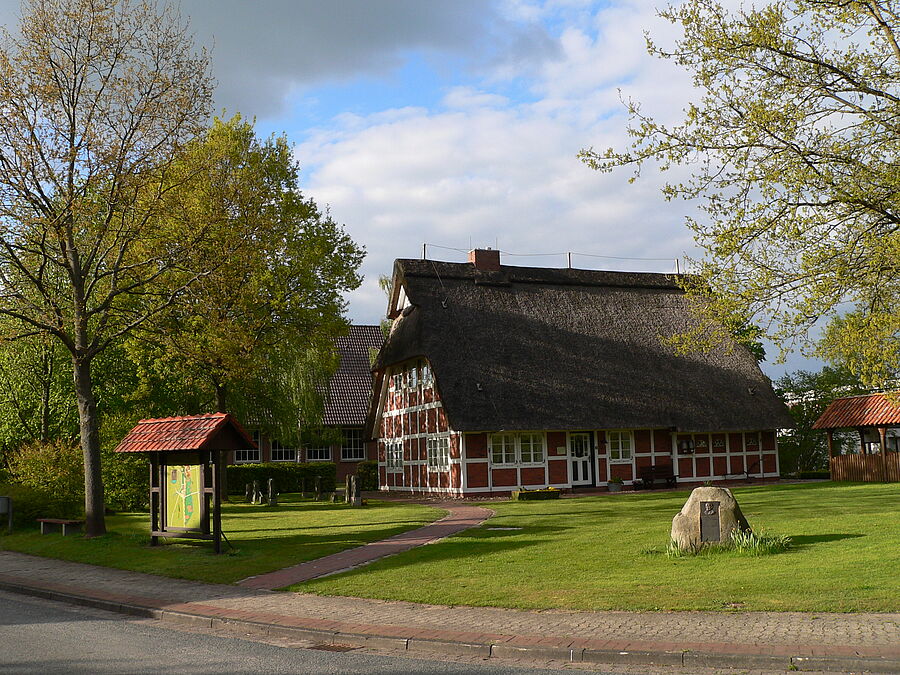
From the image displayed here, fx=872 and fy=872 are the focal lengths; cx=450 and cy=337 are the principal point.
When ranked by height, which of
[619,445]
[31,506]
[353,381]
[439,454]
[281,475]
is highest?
[353,381]

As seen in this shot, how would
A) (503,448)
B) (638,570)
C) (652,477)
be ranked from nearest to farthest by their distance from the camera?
(638,570) < (503,448) < (652,477)

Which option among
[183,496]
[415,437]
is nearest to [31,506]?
Answer: [183,496]

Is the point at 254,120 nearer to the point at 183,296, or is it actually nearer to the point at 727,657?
the point at 183,296

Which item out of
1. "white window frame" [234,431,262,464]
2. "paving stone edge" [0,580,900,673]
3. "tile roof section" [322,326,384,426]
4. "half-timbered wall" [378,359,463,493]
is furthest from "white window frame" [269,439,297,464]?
"paving stone edge" [0,580,900,673]

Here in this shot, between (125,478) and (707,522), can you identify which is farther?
(125,478)

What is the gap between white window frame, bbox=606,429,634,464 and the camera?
3559cm

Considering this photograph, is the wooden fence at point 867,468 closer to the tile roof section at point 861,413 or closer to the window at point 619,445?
the tile roof section at point 861,413

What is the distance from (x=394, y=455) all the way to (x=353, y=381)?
1205 cm

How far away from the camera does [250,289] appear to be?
2311 centimetres

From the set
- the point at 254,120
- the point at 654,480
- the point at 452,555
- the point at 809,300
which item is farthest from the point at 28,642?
the point at 654,480

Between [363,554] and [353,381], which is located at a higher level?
[353,381]

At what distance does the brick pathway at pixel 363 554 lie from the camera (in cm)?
1364

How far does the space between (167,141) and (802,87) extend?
14.2 m

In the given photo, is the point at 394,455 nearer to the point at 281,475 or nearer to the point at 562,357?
the point at 281,475
